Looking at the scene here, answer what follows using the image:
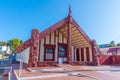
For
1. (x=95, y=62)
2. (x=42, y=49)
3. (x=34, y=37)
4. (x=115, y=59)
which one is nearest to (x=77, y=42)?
(x=95, y=62)

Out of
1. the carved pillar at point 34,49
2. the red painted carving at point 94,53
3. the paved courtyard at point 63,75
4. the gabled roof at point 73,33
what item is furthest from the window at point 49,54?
the paved courtyard at point 63,75

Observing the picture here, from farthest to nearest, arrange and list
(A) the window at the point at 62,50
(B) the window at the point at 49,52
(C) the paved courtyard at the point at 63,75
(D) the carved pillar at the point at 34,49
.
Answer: (A) the window at the point at 62,50, (B) the window at the point at 49,52, (D) the carved pillar at the point at 34,49, (C) the paved courtyard at the point at 63,75

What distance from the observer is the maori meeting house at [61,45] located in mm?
11788

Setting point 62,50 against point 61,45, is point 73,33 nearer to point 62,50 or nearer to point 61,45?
point 61,45

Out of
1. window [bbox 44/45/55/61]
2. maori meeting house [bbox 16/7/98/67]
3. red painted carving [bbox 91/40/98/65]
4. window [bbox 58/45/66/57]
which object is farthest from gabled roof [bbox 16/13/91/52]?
window [bbox 44/45/55/61]

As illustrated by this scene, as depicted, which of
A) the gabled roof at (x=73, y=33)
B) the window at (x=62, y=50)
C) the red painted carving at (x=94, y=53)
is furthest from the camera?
the window at (x=62, y=50)

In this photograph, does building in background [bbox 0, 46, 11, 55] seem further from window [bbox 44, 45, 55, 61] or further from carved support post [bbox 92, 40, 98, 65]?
carved support post [bbox 92, 40, 98, 65]

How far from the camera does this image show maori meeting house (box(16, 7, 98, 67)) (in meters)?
11.8

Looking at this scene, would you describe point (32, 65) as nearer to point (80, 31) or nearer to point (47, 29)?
point (47, 29)

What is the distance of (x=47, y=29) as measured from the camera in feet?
38.7

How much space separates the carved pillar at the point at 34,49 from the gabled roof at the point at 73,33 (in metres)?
0.55

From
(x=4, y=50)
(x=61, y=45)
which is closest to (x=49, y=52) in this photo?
(x=61, y=45)

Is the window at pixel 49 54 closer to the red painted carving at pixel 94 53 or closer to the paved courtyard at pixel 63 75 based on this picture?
the red painted carving at pixel 94 53

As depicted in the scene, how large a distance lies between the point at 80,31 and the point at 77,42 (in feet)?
8.89
